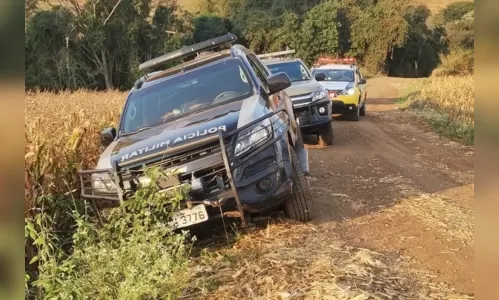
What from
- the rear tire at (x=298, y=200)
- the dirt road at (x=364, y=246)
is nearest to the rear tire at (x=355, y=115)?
the dirt road at (x=364, y=246)

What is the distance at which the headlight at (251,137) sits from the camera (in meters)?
5.00

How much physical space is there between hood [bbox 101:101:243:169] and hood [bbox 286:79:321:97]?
5.41 m

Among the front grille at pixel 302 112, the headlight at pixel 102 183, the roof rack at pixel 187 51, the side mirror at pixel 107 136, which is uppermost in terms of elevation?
the roof rack at pixel 187 51

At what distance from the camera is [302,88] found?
451 inches

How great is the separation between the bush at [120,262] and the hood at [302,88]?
6.94m

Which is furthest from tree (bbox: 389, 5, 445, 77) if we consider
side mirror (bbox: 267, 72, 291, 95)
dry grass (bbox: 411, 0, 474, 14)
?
side mirror (bbox: 267, 72, 291, 95)

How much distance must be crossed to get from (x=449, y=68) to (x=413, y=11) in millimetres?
19220

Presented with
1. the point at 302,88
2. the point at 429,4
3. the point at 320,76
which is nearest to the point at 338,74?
the point at 320,76

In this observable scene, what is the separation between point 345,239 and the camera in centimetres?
524

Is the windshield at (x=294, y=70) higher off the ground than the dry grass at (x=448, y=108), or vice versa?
the windshield at (x=294, y=70)

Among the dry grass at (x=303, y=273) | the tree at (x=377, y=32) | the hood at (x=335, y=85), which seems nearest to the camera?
the dry grass at (x=303, y=273)

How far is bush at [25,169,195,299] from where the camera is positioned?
3691 millimetres

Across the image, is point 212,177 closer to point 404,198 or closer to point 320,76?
point 404,198

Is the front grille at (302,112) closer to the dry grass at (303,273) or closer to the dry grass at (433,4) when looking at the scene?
the dry grass at (303,273)
